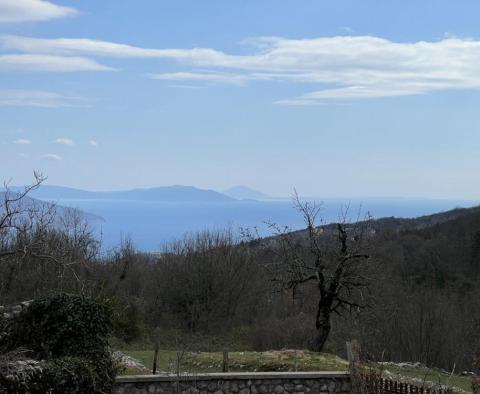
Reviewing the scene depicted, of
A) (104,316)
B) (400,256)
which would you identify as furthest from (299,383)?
(400,256)

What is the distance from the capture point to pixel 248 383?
1642 centimetres

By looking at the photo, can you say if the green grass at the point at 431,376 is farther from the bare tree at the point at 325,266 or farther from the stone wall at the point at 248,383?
the stone wall at the point at 248,383

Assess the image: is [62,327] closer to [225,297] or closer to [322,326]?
[322,326]

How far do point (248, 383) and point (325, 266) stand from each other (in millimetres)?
7927

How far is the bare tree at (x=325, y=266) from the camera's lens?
2266 cm

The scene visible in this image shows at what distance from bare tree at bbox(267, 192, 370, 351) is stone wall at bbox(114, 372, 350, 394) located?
619 centimetres

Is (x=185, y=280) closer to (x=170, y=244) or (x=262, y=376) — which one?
(x=170, y=244)

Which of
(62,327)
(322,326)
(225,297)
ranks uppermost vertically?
(62,327)

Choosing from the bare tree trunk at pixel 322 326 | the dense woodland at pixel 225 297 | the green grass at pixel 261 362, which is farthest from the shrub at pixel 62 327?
the dense woodland at pixel 225 297

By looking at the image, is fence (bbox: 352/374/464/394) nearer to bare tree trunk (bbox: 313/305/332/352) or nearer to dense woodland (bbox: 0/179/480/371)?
bare tree trunk (bbox: 313/305/332/352)

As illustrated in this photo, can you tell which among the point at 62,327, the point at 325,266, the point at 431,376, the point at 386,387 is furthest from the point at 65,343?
the point at 431,376

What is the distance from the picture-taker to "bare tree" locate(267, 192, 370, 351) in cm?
2266

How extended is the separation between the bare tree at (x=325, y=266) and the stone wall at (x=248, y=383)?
6.19 metres

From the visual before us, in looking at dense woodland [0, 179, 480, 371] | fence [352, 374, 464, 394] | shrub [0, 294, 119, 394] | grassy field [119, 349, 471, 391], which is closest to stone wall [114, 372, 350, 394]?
fence [352, 374, 464, 394]
